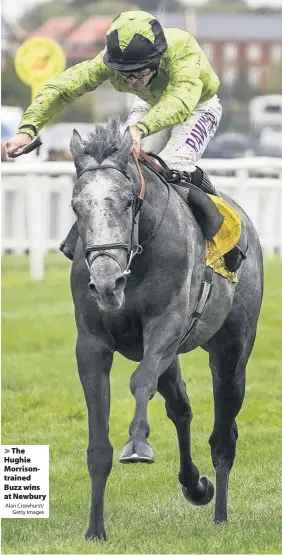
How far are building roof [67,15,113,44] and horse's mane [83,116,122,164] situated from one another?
22.7 meters

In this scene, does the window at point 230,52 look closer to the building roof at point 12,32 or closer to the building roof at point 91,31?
the building roof at point 91,31

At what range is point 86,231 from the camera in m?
5.75

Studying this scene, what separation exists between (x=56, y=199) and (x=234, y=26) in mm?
9084

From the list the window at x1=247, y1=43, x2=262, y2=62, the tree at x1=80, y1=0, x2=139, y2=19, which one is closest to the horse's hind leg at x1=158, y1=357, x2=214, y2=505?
the tree at x1=80, y1=0, x2=139, y2=19

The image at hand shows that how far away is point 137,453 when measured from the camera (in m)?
5.66

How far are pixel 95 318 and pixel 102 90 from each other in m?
19.9

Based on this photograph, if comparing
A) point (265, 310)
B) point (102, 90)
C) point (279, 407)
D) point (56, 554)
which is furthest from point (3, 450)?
point (102, 90)

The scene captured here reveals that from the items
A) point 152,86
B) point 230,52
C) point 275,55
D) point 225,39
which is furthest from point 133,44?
point 230,52

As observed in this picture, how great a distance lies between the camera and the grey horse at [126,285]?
5723 millimetres

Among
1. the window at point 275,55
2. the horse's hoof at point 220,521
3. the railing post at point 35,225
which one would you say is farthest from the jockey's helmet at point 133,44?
the window at point 275,55

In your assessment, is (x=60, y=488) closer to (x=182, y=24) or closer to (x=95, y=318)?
(x=95, y=318)

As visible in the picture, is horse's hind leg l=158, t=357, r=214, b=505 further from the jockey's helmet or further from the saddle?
the jockey's helmet

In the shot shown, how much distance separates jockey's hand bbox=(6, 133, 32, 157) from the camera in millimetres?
6566

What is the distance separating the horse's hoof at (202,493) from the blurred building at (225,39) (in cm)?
1877
